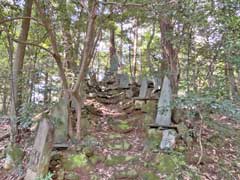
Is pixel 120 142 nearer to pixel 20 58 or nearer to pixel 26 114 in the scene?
→ pixel 26 114

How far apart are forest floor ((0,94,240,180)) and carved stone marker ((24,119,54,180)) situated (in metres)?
0.46

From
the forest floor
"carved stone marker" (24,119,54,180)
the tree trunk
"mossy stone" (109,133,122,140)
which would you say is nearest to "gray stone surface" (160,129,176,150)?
the forest floor

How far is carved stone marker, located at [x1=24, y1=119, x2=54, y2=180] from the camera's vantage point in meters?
3.78

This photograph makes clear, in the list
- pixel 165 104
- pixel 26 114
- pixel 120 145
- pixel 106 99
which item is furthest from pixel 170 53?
pixel 26 114

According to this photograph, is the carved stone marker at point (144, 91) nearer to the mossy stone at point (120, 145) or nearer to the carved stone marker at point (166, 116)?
the carved stone marker at point (166, 116)

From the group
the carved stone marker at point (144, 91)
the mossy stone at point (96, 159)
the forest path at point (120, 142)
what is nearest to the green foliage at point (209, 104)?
the forest path at point (120, 142)

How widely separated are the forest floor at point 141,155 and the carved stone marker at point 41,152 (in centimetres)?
46

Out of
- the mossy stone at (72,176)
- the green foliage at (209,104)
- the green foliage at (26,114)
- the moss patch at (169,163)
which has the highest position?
the green foliage at (209,104)

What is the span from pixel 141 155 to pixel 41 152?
1.89m

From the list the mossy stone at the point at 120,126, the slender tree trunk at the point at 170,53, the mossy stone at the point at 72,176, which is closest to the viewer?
the mossy stone at the point at 72,176

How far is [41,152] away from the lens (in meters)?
3.80

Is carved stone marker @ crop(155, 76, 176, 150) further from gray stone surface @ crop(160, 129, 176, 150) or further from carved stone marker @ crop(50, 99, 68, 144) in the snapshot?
carved stone marker @ crop(50, 99, 68, 144)

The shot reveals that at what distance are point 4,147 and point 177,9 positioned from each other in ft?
13.3

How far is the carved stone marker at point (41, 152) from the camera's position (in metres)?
3.78
